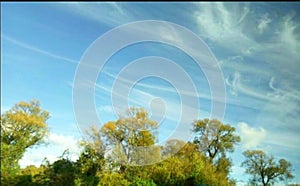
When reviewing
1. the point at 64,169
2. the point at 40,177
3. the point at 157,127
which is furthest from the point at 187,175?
the point at 40,177

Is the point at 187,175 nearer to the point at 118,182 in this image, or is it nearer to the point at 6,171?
the point at 118,182

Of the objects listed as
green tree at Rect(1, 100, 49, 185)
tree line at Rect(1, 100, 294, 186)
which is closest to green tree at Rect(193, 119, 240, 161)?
tree line at Rect(1, 100, 294, 186)

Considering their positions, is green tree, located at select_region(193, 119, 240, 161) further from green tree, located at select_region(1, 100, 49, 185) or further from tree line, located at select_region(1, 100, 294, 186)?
green tree, located at select_region(1, 100, 49, 185)

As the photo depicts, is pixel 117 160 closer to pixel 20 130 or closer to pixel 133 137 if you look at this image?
pixel 133 137

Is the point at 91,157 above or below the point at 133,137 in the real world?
below

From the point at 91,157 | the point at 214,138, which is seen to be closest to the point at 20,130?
the point at 91,157

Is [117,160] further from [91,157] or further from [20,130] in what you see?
[20,130]

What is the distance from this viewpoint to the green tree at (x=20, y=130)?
2489 centimetres

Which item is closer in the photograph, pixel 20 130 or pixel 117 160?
pixel 117 160

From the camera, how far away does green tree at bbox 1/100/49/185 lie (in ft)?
81.7

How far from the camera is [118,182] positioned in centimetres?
2225

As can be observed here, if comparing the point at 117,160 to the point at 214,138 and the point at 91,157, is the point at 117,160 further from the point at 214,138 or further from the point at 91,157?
the point at 214,138

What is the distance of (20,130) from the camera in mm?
29219

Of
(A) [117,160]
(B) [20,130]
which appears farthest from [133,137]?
(B) [20,130]
